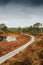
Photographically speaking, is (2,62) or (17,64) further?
(2,62)

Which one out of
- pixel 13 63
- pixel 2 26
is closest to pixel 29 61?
pixel 13 63

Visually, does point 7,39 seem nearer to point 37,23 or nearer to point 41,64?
point 41,64

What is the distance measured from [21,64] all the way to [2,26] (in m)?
131

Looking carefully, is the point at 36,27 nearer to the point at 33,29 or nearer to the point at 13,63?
the point at 33,29

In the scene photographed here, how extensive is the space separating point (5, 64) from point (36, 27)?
132820 millimetres

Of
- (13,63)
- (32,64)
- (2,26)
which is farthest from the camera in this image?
(2,26)

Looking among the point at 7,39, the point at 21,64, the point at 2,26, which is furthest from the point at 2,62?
the point at 2,26

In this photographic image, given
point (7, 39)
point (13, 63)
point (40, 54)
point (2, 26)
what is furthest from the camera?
point (2, 26)

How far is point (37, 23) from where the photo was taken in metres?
163

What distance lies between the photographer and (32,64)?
28.2 m

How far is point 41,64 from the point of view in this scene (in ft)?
103

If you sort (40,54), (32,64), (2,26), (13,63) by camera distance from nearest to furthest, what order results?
(32,64), (13,63), (40,54), (2,26)

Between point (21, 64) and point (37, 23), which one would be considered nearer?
point (21, 64)

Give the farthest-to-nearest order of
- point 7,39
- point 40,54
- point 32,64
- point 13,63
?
point 7,39
point 40,54
point 13,63
point 32,64
